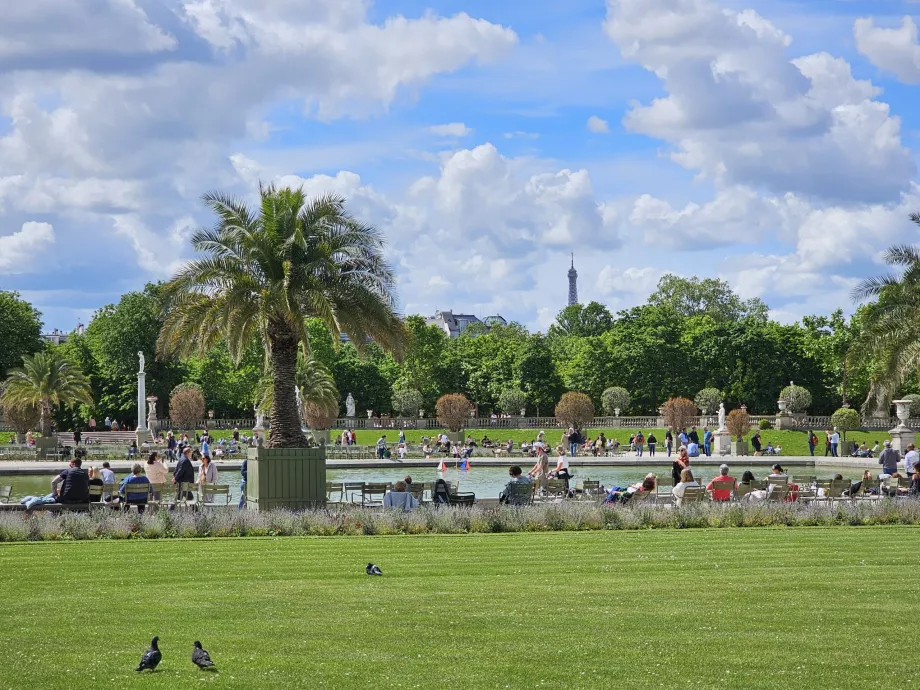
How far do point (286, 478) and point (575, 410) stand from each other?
4549 cm

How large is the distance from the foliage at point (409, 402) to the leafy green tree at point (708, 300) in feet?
133

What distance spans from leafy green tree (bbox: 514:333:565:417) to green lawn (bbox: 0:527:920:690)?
65095 millimetres

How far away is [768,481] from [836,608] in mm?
14346

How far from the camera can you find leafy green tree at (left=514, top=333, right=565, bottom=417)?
270ft

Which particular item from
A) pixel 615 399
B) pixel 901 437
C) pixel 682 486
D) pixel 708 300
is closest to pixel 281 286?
pixel 682 486

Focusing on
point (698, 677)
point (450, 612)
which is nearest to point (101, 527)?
point (450, 612)

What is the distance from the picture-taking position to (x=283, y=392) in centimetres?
2483

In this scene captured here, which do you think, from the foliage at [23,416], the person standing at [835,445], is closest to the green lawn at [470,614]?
the person standing at [835,445]

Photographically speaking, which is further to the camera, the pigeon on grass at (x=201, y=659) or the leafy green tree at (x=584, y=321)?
the leafy green tree at (x=584, y=321)

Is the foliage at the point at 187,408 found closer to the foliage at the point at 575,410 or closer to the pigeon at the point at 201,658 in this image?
the foliage at the point at 575,410

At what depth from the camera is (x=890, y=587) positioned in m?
12.4

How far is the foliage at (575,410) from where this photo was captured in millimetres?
67875

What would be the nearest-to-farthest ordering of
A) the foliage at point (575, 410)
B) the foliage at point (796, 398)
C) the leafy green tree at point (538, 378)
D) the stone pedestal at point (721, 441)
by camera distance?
the stone pedestal at point (721, 441) < the foliage at point (575, 410) < the foliage at point (796, 398) < the leafy green tree at point (538, 378)

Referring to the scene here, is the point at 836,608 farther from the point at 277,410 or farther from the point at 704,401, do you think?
the point at 704,401
